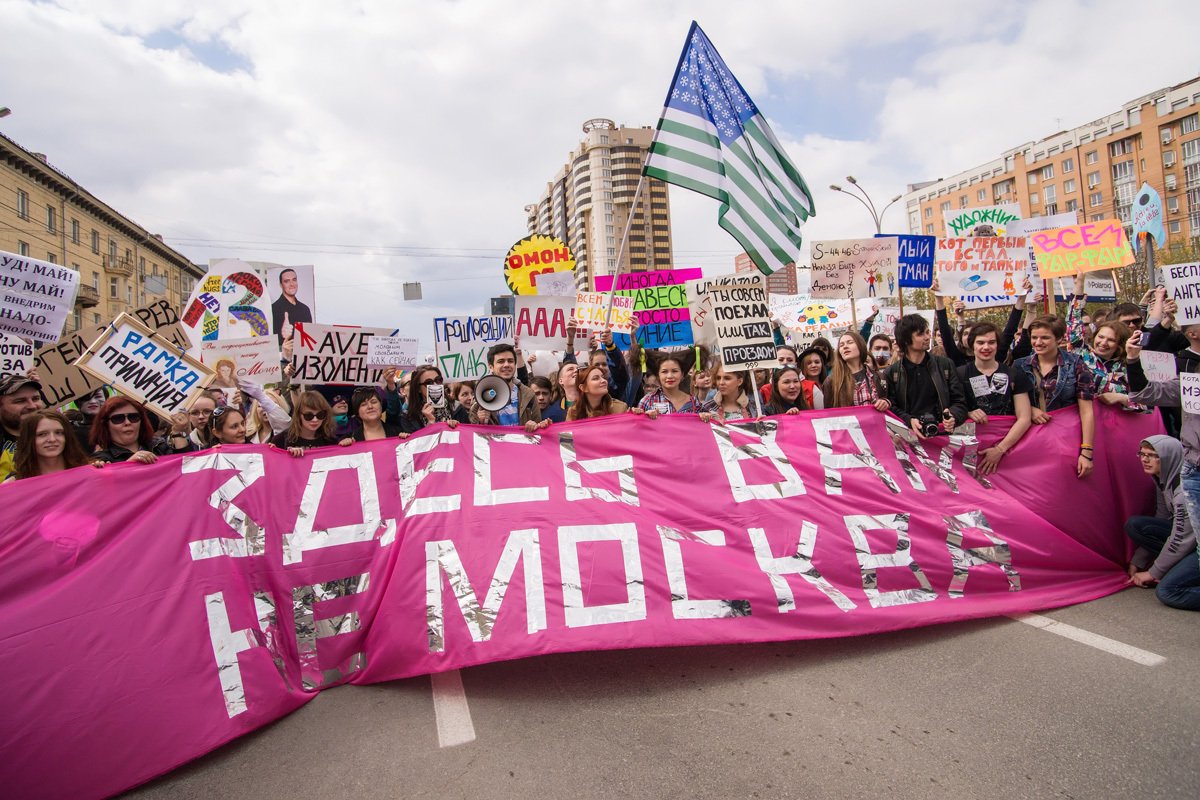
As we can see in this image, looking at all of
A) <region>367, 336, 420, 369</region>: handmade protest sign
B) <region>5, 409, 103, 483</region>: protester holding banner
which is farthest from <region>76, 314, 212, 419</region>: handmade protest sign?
<region>367, 336, 420, 369</region>: handmade protest sign

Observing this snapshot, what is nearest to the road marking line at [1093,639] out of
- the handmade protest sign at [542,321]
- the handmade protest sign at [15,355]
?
the handmade protest sign at [542,321]

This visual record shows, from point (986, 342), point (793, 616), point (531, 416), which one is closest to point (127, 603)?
point (793, 616)

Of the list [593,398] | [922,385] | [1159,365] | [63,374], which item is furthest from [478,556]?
[1159,365]

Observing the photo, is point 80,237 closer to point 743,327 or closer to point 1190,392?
point 743,327

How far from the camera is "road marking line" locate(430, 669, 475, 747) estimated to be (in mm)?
3361

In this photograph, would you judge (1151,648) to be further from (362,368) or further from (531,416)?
(362,368)

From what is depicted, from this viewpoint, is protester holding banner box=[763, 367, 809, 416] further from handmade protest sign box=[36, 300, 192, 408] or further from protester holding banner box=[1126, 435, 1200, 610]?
handmade protest sign box=[36, 300, 192, 408]

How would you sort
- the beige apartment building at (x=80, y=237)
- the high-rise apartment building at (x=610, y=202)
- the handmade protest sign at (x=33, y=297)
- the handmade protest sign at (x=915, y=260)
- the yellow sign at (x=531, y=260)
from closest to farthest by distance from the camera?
1. the handmade protest sign at (x=33, y=297)
2. the handmade protest sign at (x=915, y=260)
3. the yellow sign at (x=531, y=260)
4. the beige apartment building at (x=80, y=237)
5. the high-rise apartment building at (x=610, y=202)

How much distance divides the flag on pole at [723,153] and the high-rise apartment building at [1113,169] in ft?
154

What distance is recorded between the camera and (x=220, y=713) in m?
3.39

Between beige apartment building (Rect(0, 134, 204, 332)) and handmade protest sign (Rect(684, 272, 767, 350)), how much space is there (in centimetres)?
4070

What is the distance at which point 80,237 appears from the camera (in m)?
53.1

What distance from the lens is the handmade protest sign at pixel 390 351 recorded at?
291 inches

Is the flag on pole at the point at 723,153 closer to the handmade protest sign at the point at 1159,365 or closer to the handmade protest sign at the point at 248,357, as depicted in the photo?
the handmade protest sign at the point at 1159,365
